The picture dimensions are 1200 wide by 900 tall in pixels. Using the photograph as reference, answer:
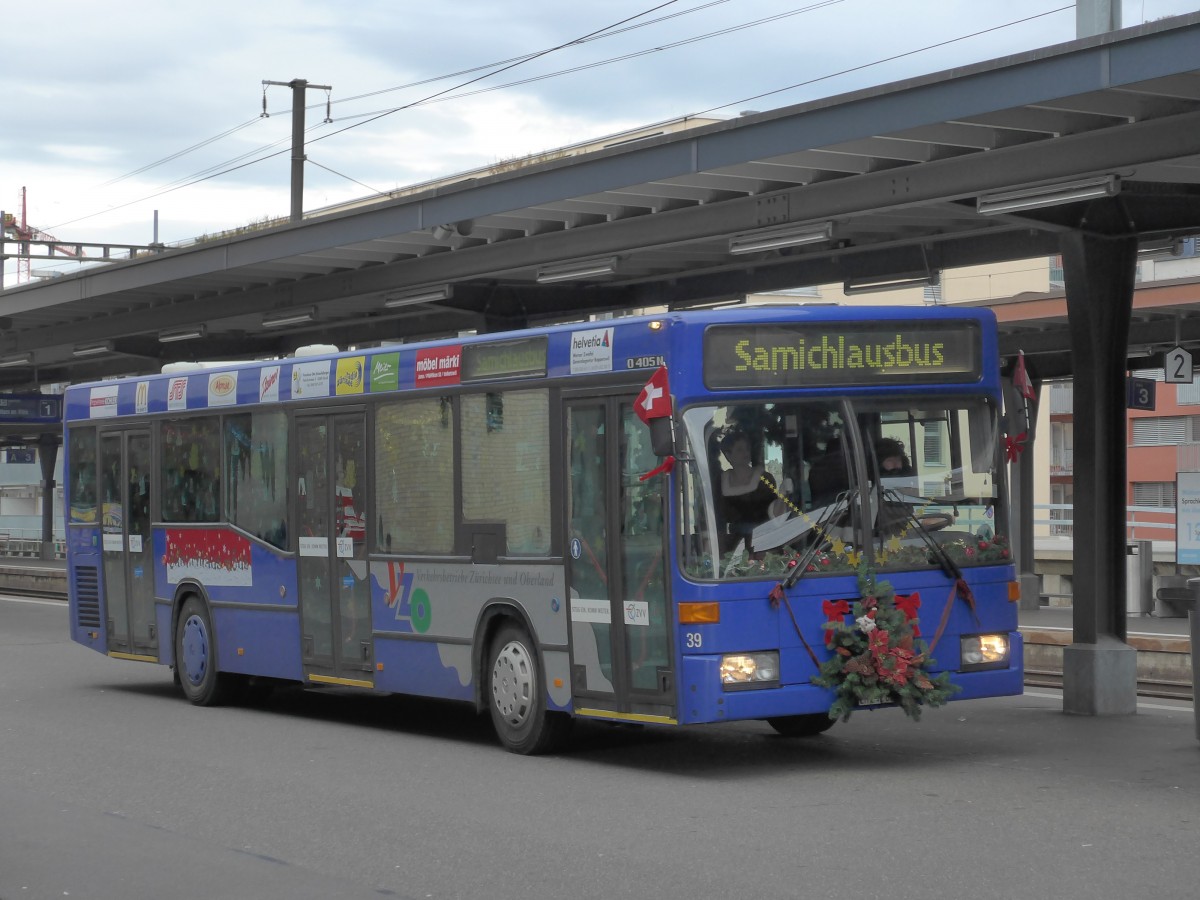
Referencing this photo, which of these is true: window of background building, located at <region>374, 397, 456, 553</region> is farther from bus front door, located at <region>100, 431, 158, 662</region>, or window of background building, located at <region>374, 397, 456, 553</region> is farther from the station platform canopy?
bus front door, located at <region>100, 431, 158, 662</region>

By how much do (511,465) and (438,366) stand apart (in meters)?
1.20

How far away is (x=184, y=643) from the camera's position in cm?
1595

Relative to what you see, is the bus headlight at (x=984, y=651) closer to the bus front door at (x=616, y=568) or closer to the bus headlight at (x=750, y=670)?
the bus headlight at (x=750, y=670)

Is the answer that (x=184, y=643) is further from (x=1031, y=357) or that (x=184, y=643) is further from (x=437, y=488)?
(x=1031, y=357)

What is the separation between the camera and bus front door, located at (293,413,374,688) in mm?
13531

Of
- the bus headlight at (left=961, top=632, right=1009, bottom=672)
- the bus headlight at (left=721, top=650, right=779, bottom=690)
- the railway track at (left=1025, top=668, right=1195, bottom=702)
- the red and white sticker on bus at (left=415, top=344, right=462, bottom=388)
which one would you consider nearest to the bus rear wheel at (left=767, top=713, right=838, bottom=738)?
the bus headlight at (left=961, top=632, right=1009, bottom=672)

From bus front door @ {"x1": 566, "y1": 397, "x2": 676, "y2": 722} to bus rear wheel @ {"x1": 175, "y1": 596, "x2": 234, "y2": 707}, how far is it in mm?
5327

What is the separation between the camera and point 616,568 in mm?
10953

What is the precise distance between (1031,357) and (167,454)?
13.5m

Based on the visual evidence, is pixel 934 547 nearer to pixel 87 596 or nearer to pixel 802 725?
pixel 802 725

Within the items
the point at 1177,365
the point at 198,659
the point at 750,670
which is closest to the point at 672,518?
the point at 750,670

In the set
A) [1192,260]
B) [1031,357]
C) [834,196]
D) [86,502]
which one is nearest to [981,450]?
[834,196]

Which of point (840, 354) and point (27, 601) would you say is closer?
point (840, 354)

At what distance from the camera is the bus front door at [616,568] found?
10.6 meters
